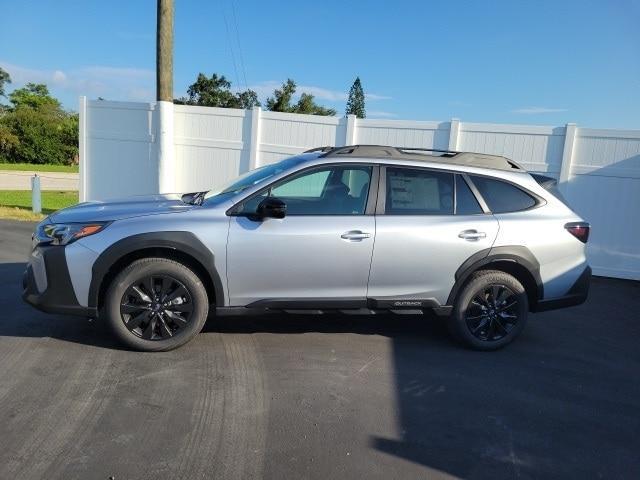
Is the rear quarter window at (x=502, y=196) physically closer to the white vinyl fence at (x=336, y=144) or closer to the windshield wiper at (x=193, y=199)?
the windshield wiper at (x=193, y=199)

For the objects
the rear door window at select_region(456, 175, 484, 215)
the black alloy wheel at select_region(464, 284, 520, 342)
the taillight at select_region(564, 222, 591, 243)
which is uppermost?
the rear door window at select_region(456, 175, 484, 215)

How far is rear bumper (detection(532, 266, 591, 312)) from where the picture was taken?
5117 mm

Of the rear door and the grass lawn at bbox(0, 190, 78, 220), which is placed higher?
the rear door

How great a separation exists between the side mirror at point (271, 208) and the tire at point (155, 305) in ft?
2.50

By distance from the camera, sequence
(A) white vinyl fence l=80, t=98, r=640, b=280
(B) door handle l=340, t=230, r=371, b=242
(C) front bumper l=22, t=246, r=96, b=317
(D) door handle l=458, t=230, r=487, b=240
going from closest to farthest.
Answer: (C) front bumper l=22, t=246, r=96, b=317 < (B) door handle l=340, t=230, r=371, b=242 < (D) door handle l=458, t=230, r=487, b=240 < (A) white vinyl fence l=80, t=98, r=640, b=280

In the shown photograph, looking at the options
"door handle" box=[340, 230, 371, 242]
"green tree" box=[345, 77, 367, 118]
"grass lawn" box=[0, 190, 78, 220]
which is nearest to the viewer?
"door handle" box=[340, 230, 371, 242]

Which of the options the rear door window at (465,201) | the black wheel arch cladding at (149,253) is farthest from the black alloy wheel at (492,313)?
the black wheel arch cladding at (149,253)

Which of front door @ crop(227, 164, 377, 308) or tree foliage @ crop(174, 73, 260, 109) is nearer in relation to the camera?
front door @ crop(227, 164, 377, 308)

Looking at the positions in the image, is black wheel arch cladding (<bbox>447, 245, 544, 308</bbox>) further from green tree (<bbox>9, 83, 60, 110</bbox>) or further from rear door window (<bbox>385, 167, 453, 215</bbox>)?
green tree (<bbox>9, 83, 60, 110</bbox>)

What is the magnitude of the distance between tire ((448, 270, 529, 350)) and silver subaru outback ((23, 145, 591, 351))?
0.01 m

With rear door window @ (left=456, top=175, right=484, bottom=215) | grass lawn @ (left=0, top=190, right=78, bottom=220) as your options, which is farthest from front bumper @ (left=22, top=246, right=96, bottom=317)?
grass lawn @ (left=0, top=190, right=78, bottom=220)

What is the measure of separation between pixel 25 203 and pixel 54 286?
12.1 meters

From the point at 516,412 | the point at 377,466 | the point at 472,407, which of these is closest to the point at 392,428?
the point at 377,466

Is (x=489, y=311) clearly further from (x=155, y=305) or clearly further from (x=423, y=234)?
(x=155, y=305)
